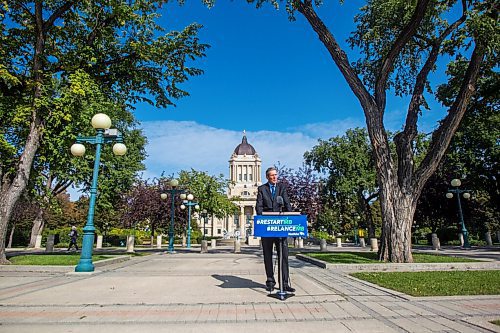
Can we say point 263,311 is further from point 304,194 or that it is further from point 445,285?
point 304,194

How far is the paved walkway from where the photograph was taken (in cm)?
379

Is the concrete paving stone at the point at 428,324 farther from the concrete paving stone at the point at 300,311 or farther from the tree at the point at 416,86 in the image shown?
the tree at the point at 416,86

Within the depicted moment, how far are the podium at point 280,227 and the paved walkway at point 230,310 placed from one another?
0.63 m

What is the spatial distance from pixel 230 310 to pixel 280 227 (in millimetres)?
1573

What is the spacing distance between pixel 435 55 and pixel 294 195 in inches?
863

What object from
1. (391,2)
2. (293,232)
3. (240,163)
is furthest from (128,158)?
(240,163)

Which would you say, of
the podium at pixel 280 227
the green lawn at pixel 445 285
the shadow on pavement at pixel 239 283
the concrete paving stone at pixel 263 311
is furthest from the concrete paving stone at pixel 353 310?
the shadow on pavement at pixel 239 283

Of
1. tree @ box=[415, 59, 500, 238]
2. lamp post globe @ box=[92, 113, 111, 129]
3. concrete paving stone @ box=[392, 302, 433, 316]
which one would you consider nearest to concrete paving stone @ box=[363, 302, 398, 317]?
concrete paving stone @ box=[392, 302, 433, 316]

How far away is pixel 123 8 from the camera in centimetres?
1312

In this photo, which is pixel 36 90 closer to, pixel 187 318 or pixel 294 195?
pixel 187 318

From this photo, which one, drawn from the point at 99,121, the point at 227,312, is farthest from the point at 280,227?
the point at 99,121

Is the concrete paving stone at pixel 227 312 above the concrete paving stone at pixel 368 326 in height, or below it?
above

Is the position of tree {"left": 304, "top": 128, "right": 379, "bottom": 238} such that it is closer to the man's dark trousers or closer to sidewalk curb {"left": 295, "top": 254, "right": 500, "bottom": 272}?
sidewalk curb {"left": 295, "top": 254, "right": 500, "bottom": 272}

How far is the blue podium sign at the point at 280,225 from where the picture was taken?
541cm
